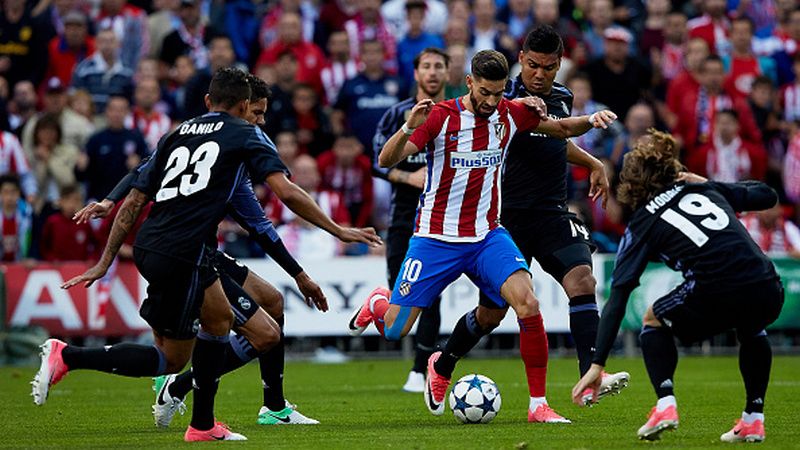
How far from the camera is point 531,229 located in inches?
442

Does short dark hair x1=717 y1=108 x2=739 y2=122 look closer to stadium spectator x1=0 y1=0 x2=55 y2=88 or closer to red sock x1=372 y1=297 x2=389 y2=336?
stadium spectator x1=0 y1=0 x2=55 y2=88

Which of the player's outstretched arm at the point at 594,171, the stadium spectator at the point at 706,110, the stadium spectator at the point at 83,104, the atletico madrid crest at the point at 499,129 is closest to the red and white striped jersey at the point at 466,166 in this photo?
the atletico madrid crest at the point at 499,129

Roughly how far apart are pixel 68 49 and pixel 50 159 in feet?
7.85

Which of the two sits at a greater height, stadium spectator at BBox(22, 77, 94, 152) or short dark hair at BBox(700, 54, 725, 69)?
short dark hair at BBox(700, 54, 725, 69)

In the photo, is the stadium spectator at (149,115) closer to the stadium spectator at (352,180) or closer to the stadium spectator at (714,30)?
the stadium spectator at (352,180)

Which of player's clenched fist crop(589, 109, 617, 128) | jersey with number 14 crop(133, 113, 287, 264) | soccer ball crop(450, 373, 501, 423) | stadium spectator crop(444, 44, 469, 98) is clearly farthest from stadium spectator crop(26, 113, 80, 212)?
player's clenched fist crop(589, 109, 617, 128)

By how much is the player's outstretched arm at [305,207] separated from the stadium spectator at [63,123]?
1081 cm

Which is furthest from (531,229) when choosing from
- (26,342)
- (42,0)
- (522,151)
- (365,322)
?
(42,0)

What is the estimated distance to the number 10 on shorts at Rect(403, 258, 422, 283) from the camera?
10438 mm

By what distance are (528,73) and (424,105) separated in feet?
6.03

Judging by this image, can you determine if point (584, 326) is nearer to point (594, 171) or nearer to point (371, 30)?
point (594, 171)

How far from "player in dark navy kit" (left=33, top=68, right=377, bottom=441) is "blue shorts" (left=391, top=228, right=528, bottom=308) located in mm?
1382

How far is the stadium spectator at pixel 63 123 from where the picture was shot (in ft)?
62.5

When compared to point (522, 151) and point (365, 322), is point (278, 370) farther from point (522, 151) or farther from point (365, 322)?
point (522, 151)
